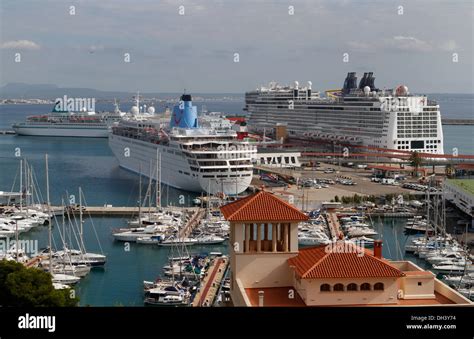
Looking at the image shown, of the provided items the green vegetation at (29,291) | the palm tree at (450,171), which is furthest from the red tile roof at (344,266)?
the palm tree at (450,171)

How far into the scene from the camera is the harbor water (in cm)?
1303

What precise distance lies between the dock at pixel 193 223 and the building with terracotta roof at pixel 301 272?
10040 mm

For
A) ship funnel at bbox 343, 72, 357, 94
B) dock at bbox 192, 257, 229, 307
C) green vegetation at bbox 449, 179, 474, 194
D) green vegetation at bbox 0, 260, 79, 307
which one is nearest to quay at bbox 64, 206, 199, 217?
dock at bbox 192, 257, 229, 307

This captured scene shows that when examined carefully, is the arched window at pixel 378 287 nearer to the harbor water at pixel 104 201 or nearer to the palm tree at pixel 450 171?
the harbor water at pixel 104 201

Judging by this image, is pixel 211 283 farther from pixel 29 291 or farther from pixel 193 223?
pixel 193 223

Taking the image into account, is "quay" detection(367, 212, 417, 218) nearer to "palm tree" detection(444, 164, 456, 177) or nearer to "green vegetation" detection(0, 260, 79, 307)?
"palm tree" detection(444, 164, 456, 177)

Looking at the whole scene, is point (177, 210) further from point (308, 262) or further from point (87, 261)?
point (308, 262)

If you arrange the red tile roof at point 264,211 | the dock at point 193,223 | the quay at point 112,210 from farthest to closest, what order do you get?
the quay at point 112,210
the dock at point 193,223
the red tile roof at point 264,211

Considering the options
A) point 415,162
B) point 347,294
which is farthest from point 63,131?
point 347,294

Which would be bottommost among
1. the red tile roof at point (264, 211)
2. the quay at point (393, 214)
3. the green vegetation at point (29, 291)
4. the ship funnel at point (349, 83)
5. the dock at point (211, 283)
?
the dock at point (211, 283)

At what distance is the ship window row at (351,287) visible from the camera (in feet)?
18.9

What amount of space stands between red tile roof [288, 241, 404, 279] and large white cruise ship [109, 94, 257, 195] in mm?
14692
